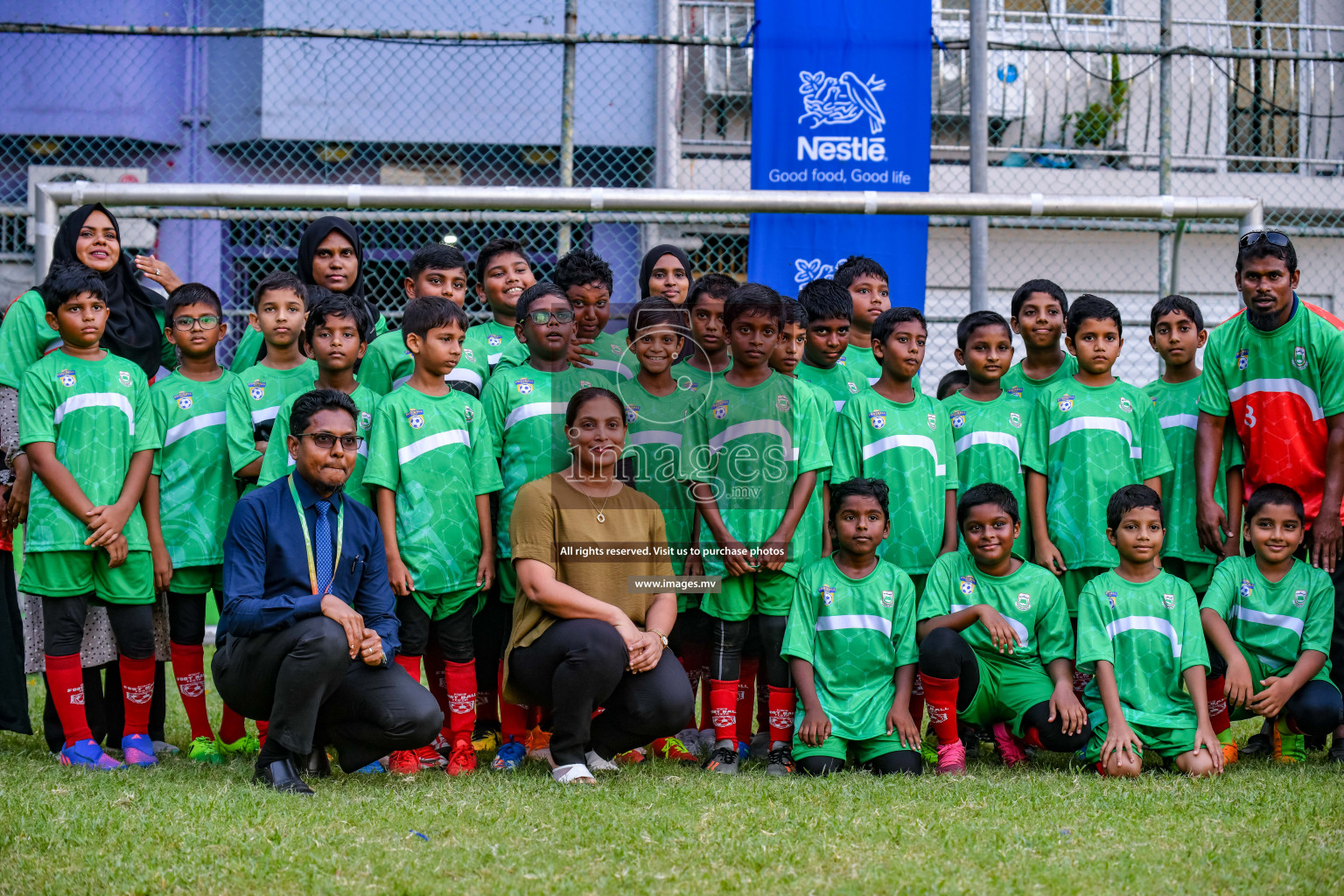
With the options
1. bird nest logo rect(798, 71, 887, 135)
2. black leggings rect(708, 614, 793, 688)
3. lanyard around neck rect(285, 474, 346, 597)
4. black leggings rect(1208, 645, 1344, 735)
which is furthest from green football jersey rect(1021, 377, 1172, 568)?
bird nest logo rect(798, 71, 887, 135)

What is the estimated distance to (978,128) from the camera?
254 inches

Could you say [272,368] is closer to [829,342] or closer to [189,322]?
[189,322]

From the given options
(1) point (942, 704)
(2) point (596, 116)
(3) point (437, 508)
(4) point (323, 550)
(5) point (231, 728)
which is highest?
(2) point (596, 116)

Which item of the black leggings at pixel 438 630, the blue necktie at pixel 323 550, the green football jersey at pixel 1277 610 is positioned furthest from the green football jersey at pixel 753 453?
the green football jersey at pixel 1277 610

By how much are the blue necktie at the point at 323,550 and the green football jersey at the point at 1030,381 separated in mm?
2533

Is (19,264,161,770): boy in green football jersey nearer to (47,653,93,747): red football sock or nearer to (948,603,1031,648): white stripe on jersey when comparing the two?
(47,653,93,747): red football sock

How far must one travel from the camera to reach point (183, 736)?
4645 millimetres

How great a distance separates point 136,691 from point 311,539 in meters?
1.02

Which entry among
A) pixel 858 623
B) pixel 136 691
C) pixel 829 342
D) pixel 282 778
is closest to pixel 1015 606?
pixel 858 623

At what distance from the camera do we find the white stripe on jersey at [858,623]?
13.3ft

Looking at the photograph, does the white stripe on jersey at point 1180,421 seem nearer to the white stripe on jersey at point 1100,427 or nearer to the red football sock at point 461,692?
the white stripe on jersey at point 1100,427

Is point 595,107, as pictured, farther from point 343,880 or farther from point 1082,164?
point 343,880

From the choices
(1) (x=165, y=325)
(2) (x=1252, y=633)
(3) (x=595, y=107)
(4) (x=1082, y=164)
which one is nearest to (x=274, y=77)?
(3) (x=595, y=107)

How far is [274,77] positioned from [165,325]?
6.12m
